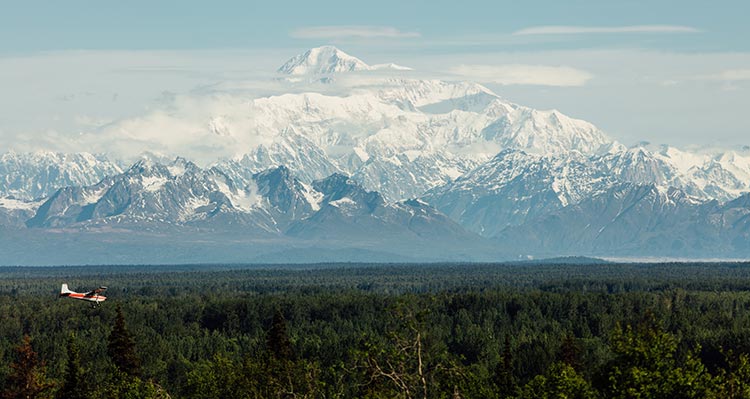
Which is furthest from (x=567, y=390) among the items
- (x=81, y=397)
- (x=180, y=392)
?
Result: (x=180, y=392)

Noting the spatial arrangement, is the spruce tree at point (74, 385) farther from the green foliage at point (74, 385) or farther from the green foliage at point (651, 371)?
the green foliage at point (651, 371)

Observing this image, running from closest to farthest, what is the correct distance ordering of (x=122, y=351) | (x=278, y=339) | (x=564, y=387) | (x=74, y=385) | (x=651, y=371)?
1. (x=651, y=371)
2. (x=564, y=387)
3. (x=74, y=385)
4. (x=122, y=351)
5. (x=278, y=339)

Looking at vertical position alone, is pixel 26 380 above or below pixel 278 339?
below

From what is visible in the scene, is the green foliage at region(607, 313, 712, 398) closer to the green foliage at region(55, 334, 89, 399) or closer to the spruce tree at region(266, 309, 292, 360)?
the green foliage at region(55, 334, 89, 399)

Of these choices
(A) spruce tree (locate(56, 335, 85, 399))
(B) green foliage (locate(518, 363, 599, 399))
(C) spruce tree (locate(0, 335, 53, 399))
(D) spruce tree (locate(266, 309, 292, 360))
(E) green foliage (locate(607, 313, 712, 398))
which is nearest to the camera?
(E) green foliage (locate(607, 313, 712, 398))

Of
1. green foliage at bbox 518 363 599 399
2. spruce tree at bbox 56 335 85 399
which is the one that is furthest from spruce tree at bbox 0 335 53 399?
green foliage at bbox 518 363 599 399

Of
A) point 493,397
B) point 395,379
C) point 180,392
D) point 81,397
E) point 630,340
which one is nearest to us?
point 395,379

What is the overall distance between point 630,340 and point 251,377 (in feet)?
95.3

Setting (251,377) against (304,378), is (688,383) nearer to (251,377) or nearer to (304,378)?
(304,378)

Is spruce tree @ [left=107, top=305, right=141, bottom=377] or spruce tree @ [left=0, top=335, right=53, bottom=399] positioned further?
spruce tree @ [left=107, top=305, right=141, bottom=377]

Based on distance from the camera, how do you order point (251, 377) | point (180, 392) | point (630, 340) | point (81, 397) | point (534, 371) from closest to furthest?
point (630, 340)
point (251, 377)
point (81, 397)
point (180, 392)
point (534, 371)

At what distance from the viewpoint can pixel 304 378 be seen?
87438mm

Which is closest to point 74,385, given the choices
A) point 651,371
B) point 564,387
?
point 564,387

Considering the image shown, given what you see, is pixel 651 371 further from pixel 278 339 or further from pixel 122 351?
pixel 122 351
